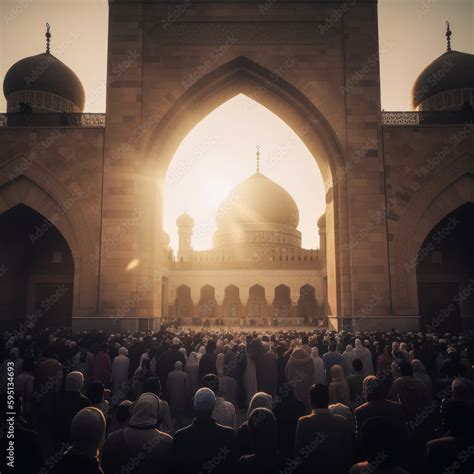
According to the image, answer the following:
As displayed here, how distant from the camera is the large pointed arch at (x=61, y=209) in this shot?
13.8 m

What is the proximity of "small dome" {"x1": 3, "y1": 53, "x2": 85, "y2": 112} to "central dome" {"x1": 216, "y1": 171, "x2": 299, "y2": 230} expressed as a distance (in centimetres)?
1766

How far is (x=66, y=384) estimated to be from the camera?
3904mm

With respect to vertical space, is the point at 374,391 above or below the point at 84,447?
above

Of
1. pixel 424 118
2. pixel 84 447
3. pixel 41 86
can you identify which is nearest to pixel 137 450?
pixel 84 447

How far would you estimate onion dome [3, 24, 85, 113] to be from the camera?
706 inches

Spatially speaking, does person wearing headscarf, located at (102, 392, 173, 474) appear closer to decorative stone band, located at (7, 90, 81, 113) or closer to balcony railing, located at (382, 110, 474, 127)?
balcony railing, located at (382, 110, 474, 127)

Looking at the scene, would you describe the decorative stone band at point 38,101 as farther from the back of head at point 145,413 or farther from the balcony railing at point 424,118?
the back of head at point 145,413

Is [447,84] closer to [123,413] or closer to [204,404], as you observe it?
[123,413]

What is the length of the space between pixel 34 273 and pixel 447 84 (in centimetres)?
1701

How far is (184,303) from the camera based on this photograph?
30562mm

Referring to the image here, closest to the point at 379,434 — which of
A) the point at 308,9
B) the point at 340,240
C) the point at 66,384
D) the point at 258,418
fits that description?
the point at 258,418

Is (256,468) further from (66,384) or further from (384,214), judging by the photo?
(384,214)

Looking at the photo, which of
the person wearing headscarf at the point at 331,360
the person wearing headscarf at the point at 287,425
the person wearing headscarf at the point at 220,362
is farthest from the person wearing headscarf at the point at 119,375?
the person wearing headscarf at the point at 287,425

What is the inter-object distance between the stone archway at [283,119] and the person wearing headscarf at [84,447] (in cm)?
1159
